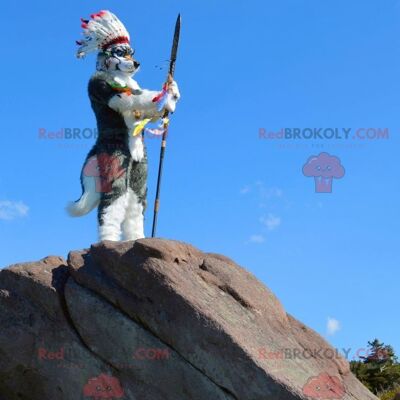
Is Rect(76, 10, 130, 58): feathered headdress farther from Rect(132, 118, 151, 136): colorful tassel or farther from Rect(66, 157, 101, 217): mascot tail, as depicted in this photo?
Rect(66, 157, 101, 217): mascot tail

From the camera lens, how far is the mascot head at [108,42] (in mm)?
9102

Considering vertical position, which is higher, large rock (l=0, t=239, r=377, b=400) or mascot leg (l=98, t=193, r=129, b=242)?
mascot leg (l=98, t=193, r=129, b=242)

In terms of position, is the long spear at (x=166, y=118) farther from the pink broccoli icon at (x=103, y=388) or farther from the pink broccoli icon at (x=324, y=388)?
the pink broccoli icon at (x=324, y=388)

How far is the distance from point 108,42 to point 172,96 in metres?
1.29

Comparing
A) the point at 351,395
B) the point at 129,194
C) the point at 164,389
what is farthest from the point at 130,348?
the point at 129,194

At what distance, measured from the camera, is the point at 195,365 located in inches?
244

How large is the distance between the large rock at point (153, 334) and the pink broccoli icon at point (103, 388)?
0.03 feet

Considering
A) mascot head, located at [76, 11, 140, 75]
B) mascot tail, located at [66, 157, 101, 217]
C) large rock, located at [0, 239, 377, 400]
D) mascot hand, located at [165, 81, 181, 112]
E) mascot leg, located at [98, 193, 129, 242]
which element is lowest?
large rock, located at [0, 239, 377, 400]

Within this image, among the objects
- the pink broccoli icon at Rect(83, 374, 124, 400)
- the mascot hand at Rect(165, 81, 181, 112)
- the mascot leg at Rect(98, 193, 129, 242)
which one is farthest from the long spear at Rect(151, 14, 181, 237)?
the pink broccoli icon at Rect(83, 374, 124, 400)

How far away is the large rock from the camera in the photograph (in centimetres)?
608

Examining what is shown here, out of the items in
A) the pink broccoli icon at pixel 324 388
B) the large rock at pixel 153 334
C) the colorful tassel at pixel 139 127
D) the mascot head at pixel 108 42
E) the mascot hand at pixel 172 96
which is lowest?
the pink broccoli icon at pixel 324 388

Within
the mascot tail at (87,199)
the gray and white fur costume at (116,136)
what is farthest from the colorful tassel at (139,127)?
the mascot tail at (87,199)

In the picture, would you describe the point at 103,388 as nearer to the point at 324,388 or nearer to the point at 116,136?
the point at 324,388

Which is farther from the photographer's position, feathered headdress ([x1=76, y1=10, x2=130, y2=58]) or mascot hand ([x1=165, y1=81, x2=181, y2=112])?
feathered headdress ([x1=76, y1=10, x2=130, y2=58])
